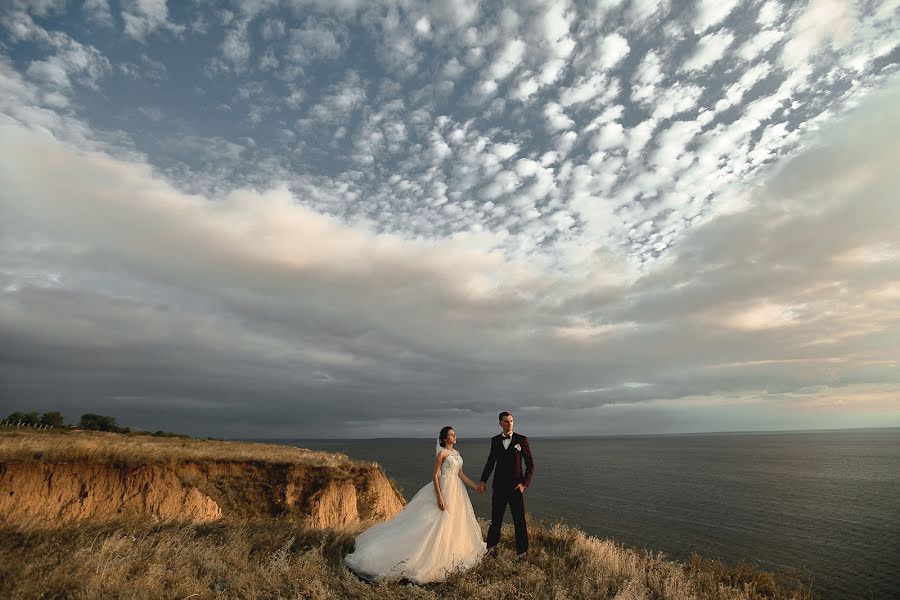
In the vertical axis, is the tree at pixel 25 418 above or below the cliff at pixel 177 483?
above

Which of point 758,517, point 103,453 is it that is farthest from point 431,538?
point 758,517

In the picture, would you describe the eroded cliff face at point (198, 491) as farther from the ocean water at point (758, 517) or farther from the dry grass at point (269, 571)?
the ocean water at point (758, 517)

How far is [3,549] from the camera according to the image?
7184mm

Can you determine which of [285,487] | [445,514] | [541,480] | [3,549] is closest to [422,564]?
[445,514]

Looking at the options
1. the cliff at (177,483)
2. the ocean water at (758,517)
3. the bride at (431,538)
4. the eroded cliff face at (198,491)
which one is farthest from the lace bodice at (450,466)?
the ocean water at (758,517)

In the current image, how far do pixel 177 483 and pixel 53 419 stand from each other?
A: 3768 cm

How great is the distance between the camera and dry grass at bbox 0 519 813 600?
6387 millimetres

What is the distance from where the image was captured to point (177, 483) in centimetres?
1978

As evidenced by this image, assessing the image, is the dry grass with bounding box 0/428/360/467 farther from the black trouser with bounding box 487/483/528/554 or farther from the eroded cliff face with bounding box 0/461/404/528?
the black trouser with bounding box 487/483/528/554

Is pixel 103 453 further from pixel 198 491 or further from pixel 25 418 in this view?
pixel 25 418

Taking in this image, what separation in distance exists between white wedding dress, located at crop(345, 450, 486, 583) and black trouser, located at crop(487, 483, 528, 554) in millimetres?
591

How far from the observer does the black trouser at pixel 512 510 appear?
8.91m

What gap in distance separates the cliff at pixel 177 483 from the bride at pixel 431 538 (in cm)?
469

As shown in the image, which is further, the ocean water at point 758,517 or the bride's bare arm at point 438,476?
the ocean water at point 758,517
